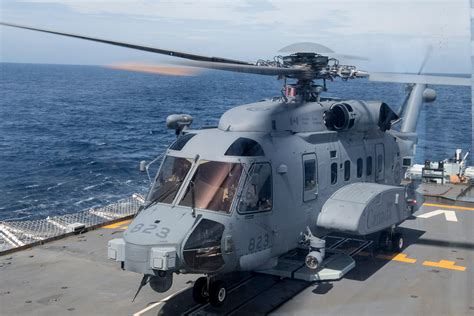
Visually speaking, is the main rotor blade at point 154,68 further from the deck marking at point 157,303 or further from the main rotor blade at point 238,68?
the deck marking at point 157,303

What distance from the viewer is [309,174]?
11.3m

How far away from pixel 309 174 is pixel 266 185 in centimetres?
152

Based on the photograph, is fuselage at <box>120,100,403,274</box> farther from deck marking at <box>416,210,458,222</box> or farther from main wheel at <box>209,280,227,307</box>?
deck marking at <box>416,210,458,222</box>

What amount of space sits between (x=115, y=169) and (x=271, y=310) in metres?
26.0

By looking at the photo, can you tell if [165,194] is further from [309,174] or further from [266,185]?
[309,174]

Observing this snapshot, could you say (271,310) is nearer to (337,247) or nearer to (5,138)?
(337,247)

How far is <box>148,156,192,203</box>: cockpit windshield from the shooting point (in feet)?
31.9

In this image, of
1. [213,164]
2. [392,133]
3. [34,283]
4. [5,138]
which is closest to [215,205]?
[213,164]

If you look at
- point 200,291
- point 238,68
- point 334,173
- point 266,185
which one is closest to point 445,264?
point 334,173

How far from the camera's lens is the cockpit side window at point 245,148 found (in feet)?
32.4

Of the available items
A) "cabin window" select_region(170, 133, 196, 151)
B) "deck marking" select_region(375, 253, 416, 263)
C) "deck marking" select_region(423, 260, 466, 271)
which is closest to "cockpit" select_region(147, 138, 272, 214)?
"cabin window" select_region(170, 133, 196, 151)

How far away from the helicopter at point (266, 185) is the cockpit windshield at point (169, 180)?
2cm

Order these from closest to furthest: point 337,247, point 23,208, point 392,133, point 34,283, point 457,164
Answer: point 34,283, point 337,247, point 392,133, point 457,164, point 23,208

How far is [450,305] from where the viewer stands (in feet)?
32.9
